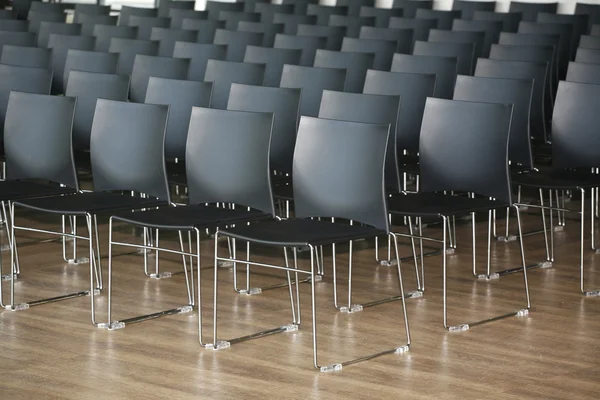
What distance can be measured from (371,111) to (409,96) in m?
1.00

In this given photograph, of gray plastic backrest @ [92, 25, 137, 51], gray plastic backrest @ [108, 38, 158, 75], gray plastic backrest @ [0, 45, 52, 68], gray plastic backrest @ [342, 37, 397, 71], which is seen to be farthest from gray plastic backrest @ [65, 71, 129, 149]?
gray plastic backrest @ [92, 25, 137, 51]

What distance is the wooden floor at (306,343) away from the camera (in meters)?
4.46

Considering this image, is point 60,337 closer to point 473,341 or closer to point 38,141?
point 38,141

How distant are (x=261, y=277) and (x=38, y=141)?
4.65 ft

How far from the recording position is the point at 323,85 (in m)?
7.21

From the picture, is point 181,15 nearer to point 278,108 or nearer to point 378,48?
point 378,48

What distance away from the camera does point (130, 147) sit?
5.75m

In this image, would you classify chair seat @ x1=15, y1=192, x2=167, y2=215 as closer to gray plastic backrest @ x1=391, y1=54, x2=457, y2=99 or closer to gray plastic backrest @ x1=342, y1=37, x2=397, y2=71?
gray plastic backrest @ x1=391, y1=54, x2=457, y2=99

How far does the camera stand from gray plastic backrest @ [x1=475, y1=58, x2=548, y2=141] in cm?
748

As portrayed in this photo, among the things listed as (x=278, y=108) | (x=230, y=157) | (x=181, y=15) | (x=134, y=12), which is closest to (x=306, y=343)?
(x=230, y=157)

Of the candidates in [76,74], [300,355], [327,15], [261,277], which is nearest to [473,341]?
[300,355]

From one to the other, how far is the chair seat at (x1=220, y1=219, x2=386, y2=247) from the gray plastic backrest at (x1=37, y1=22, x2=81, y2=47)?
6.26 meters

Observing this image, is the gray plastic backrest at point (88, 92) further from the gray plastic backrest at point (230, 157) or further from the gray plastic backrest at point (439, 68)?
the gray plastic backrest at point (439, 68)

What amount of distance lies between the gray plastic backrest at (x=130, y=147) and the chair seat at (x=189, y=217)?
0.27m
